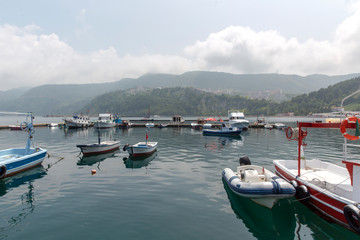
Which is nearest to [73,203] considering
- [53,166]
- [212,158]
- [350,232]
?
[53,166]

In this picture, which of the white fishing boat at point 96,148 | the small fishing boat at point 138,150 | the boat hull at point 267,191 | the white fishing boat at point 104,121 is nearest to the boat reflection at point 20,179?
the white fishing boat at point 96,148

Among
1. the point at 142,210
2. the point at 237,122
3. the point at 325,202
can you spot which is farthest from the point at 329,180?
the point at 237,122

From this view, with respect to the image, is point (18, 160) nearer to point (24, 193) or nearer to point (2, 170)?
point (2, 170)

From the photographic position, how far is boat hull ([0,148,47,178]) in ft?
67.1

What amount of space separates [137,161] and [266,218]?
61.4 feet

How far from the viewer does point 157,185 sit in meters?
18.0

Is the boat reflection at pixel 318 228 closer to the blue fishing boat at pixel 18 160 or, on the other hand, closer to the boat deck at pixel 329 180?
the boat deck at pixel 329 180

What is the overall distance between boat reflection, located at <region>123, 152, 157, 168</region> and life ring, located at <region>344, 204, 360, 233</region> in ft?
65.0

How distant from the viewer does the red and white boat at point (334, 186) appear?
1095cm

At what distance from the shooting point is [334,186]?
12875mm

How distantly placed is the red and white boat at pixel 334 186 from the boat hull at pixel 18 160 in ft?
86.7

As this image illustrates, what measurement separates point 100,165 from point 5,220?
44.3 feet

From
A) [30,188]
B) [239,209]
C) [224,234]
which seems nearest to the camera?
[224,234]

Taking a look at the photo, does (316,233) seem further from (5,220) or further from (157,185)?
(5,220)
